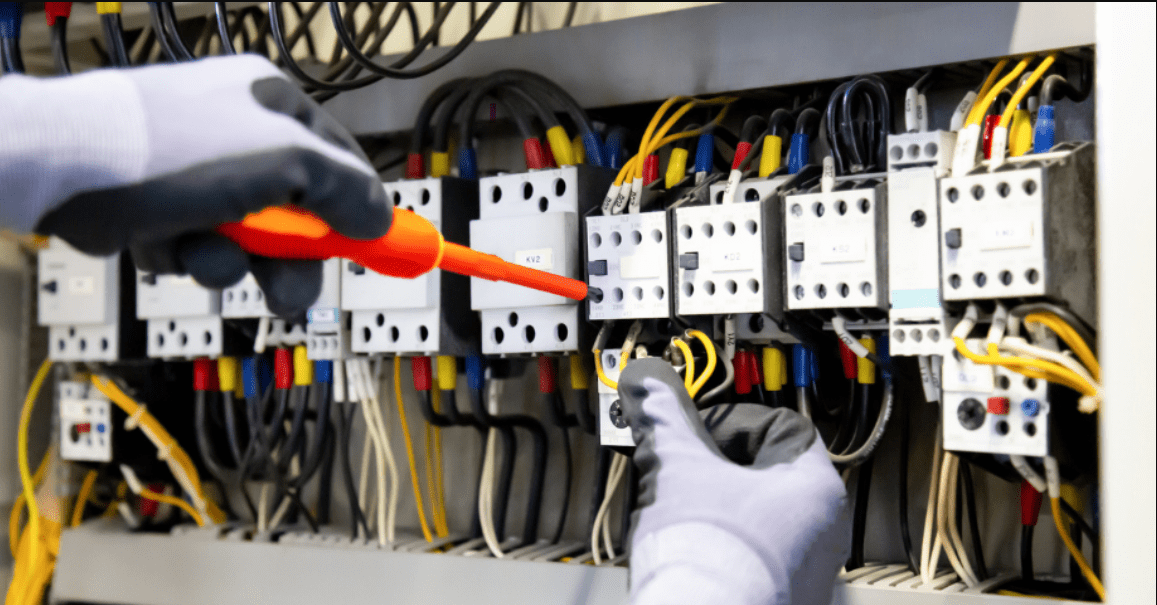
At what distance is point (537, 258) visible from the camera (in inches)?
53.1

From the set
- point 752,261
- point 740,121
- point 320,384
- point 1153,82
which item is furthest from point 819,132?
point 320,384

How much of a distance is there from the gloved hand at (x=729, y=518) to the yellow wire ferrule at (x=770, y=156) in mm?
426

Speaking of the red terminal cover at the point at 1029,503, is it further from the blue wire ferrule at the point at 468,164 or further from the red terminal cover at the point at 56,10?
the red terminal cover at the point at 56,10

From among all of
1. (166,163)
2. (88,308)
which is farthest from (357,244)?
(88,308)

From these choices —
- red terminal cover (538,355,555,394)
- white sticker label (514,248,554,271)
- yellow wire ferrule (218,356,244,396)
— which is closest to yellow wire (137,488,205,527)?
yellow wire ferrule (218,356,244,396)

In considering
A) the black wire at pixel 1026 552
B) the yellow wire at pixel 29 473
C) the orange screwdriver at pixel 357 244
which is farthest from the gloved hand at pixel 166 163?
the yellow wire at pixel 29 473

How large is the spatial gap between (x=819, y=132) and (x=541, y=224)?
43cm

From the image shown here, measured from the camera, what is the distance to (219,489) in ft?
6.16

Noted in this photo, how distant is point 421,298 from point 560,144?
30cm

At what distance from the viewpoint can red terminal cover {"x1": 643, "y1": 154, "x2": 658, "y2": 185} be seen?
1.41m

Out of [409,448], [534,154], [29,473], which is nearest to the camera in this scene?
[534,154]

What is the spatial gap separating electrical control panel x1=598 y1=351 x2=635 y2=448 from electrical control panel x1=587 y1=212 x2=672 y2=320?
65mm

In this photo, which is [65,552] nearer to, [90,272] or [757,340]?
[90,272]

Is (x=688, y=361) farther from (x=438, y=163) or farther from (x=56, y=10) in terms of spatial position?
(x=56, y=10)
